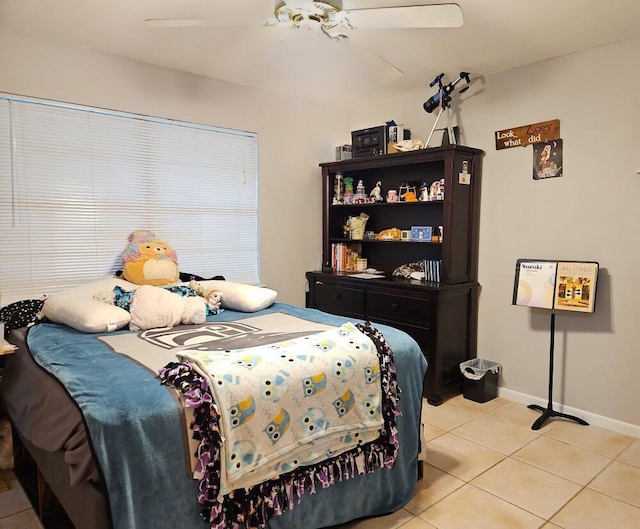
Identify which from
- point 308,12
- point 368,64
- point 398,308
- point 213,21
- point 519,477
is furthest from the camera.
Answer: point 398,308

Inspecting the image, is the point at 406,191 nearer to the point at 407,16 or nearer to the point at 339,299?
the point at 339,299

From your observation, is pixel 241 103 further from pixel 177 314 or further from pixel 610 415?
pixel 610 415

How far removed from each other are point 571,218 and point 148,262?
2.69 meters

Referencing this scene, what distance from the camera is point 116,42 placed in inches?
108

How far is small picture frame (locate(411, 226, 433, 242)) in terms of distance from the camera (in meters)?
3.48

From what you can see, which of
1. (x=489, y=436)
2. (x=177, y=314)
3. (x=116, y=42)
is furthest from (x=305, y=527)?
(x=116, y=42)

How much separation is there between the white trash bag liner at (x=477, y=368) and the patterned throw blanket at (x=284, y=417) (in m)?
1.55

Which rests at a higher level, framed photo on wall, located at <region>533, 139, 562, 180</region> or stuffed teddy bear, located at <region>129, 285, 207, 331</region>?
framed photo on wall, located at <region>533, 139, 562, 180</region>

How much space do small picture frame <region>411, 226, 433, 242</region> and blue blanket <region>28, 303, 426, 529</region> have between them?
1.70 m

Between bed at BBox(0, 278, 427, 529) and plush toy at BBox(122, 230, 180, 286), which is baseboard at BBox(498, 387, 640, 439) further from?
plush toy at BBox(122, 230, 180, 286)

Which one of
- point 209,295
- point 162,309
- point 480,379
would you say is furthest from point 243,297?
point 480,379

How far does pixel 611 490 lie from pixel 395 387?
4.09 feet

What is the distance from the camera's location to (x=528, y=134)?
3111 mm

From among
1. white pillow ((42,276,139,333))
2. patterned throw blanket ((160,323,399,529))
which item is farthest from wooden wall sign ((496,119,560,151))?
white pillow ((42,276,139,333))
